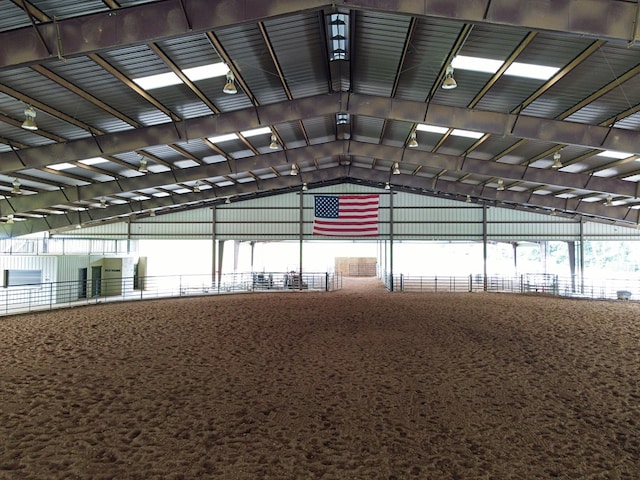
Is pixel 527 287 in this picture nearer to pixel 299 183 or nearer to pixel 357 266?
pixel 299 183

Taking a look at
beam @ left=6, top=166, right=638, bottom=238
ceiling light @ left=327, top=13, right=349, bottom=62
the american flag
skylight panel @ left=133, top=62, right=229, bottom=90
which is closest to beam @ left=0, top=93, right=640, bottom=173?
ceiling light @ left=327, top=13, right=349, bottom=62

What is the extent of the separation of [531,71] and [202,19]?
6.95 m

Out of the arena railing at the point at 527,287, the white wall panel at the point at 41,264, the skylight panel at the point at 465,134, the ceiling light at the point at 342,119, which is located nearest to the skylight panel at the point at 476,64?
the skylight panel at the point at 465,134

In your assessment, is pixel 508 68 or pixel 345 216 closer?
pixel 508 68

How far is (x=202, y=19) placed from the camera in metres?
6.91

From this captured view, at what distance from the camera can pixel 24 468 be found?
4.41 metres

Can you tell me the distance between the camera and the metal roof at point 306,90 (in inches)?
270

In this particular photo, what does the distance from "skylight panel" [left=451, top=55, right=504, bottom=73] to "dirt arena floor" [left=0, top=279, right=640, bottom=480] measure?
646cm

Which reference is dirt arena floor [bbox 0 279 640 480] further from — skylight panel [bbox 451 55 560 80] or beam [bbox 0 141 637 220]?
skylight panel [bbox 451 55 560 80]

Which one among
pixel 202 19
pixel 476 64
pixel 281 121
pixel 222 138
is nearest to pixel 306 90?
pixel 281 121

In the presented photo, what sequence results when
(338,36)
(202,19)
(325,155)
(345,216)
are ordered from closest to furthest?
(202,19) → (338,36) → (325,155) → (345,216)

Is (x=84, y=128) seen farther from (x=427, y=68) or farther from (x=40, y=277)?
(x=40, y=277)

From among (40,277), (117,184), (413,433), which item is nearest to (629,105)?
(413,433)

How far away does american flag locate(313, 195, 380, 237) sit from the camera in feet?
72.3
